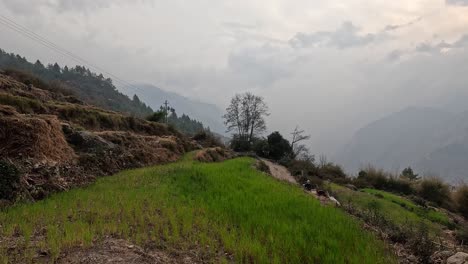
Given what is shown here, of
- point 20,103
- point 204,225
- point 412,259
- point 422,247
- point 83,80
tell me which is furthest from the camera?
point 83,80

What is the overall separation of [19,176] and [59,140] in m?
5.27

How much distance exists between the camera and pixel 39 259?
6547 millimetres

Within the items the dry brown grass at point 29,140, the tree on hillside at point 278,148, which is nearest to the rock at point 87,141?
the dry brown grass at point 29,140

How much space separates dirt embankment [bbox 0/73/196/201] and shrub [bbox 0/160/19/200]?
170 mm

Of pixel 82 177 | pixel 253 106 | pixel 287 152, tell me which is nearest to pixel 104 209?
pixel 82 177

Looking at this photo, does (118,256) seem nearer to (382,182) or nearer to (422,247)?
(422,247)

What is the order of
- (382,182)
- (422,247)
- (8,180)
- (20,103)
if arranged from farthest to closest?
(382,182) < (20,103) < (8,180) < (422,247)

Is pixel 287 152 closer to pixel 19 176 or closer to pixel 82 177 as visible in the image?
pixel 82 177

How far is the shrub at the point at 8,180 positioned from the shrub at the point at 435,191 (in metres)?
39.0

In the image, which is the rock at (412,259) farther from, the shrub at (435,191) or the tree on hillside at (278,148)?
the tree on hillside at (278,148)

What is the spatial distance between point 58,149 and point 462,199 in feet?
114

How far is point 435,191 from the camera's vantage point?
130ft

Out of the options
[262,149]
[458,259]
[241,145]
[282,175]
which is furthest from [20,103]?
[241,145]

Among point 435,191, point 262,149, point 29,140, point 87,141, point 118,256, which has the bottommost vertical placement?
point 118,256
